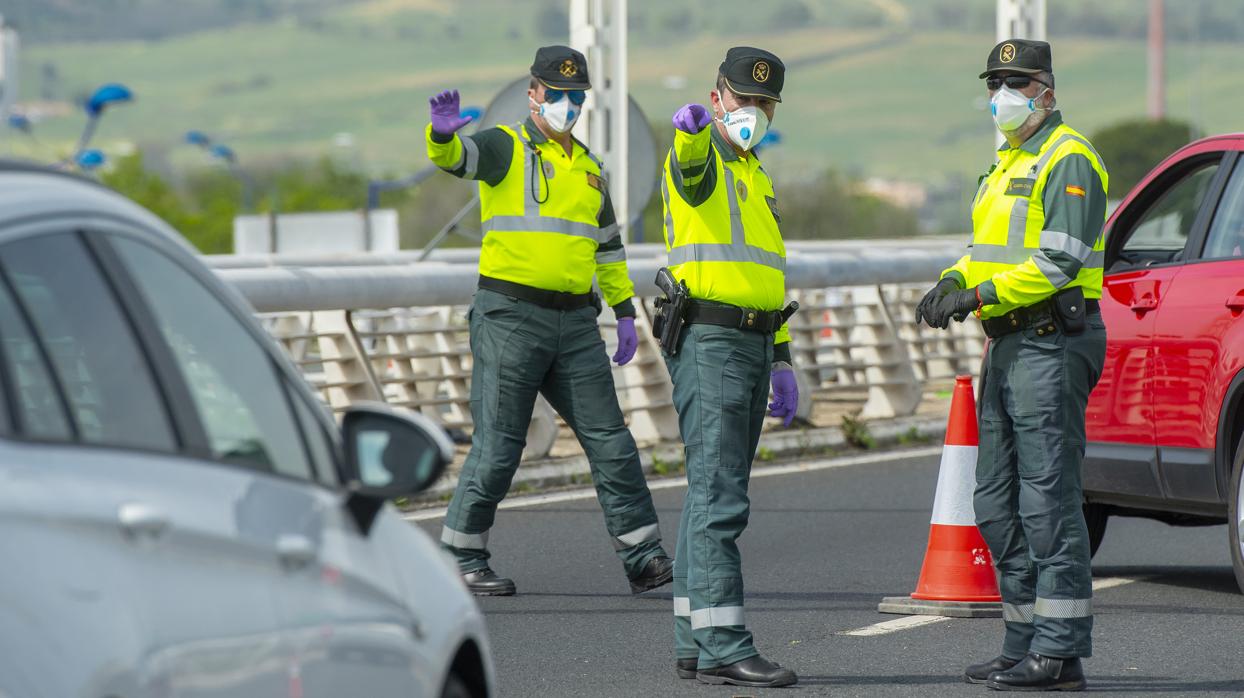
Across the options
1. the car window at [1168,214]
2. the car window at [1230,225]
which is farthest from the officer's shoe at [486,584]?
the car window at [1230,225]

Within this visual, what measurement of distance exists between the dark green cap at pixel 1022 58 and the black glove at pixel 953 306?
743mm

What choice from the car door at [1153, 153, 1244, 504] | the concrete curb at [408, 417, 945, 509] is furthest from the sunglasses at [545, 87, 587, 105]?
the concrete curb at [408, 417, 945, 509]

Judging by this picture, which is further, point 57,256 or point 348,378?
point 348,378

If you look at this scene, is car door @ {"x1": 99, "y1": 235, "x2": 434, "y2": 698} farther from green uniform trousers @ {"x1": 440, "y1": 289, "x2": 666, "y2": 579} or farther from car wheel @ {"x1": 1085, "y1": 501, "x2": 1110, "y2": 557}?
car wheel @ {"x1": 1085, "y1": 501, "x2": 1110, "y2": 557}

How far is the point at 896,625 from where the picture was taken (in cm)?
768

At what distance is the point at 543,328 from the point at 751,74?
201 centimetres

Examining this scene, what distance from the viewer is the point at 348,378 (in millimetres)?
11625

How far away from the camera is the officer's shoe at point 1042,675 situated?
6371 mm

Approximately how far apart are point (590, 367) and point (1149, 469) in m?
2.20

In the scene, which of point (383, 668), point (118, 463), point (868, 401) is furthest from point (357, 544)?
point (868, 401)

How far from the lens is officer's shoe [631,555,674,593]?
26.7 ft

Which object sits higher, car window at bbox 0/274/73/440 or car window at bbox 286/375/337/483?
car window at bbox 0/274/73/440

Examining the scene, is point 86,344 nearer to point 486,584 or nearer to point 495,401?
point 495,401

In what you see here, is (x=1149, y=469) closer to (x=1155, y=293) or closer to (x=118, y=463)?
(x=1155, y=293)
